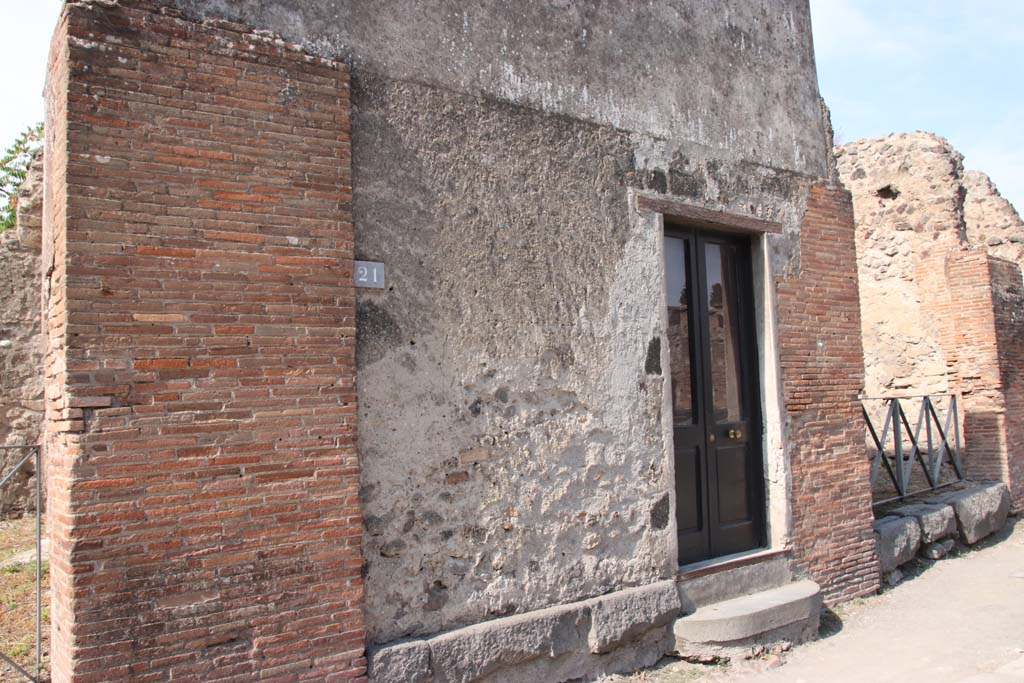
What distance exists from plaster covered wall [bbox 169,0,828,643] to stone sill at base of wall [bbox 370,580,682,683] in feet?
0.36

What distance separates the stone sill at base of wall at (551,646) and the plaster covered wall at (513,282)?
0.11 m

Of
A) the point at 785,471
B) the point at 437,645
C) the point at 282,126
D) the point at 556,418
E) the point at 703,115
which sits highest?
the point at 703,115

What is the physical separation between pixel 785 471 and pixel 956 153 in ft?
20.7

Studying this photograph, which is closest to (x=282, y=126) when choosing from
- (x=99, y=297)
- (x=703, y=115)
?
(x=99, y=297)

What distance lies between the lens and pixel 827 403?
6258mm

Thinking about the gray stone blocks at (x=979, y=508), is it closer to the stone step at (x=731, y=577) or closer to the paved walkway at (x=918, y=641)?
the paved walkway at (x=918, y=641)

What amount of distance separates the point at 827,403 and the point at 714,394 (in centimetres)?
109

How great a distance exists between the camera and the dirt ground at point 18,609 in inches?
174

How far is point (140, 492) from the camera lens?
337cm

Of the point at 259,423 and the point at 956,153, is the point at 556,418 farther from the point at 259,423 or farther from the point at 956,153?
the point at 956,153

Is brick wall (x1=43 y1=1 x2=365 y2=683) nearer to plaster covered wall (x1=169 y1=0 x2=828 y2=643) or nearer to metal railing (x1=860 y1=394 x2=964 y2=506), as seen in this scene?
plaster covered wall (x1=169 y1=0 x2=828 y2=643)

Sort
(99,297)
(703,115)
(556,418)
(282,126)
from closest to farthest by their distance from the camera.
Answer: (99,297) → (282,126) → (556,418) → (703,115)

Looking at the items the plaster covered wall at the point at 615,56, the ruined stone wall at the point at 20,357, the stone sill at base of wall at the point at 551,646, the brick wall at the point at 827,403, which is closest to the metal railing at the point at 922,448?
the brick wall at the point at 827,403

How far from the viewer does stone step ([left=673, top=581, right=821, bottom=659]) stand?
16.6ft
